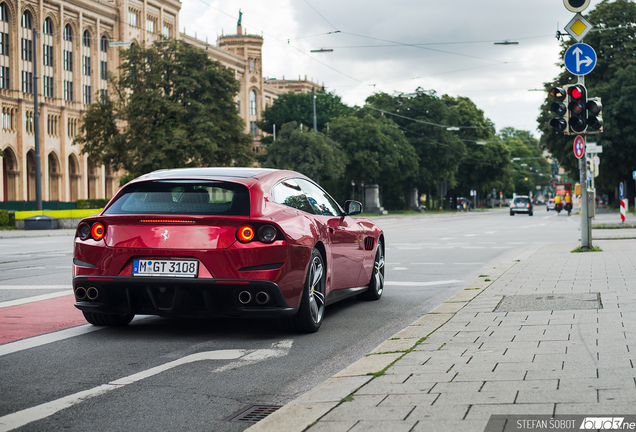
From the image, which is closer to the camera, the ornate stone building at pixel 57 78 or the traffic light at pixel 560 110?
the traffic light at pixel 560 110

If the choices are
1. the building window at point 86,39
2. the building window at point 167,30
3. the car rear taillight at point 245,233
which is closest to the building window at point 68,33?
the building window at point 86,39

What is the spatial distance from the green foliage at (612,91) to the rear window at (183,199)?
4764cm

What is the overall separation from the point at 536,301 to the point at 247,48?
105149mm

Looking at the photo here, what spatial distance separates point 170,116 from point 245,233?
45535 millimetres

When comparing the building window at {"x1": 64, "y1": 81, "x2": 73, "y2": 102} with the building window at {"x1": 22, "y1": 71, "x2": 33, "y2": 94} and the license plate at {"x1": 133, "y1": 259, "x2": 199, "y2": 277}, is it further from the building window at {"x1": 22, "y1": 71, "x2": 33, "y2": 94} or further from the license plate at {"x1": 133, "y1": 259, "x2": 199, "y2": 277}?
the license plate at {"x1": 133, "y1": 259, "x2": 199, "y2": 277}

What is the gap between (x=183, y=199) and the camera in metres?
6.68

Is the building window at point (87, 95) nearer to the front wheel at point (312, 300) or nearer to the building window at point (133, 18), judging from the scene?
the building window at point (133, 18)

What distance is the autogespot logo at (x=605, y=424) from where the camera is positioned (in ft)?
11.3

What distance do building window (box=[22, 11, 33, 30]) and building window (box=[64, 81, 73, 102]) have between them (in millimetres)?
5975

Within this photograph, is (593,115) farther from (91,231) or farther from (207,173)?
(91,231)

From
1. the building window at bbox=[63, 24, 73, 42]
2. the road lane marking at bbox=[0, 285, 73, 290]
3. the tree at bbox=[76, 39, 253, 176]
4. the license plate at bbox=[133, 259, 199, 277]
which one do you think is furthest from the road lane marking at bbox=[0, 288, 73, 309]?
the building window at bbox=[63, 24, 73, 42]

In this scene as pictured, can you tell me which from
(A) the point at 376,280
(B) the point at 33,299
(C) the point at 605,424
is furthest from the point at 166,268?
(C) the point at 605,424

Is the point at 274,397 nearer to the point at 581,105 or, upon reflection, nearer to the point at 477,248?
the point at 581,105

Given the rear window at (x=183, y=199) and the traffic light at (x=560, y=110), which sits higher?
the traffic light at (x=560, y=110)
